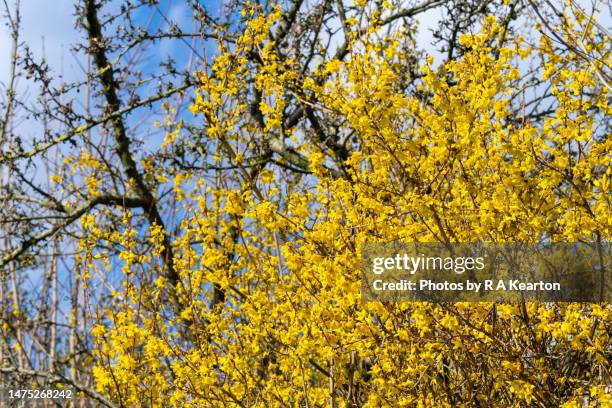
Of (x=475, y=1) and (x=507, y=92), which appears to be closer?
(x=507, y=92)

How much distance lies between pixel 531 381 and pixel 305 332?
1103 mm

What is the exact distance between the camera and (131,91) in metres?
7.31

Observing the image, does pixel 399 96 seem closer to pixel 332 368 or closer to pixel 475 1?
pixel 332 368

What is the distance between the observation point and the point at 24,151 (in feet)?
22.9

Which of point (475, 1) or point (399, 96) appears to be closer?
point (399, 96)

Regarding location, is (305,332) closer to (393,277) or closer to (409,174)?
(393,277)

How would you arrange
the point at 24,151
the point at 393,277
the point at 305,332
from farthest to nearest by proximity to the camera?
the point at 24,151
the point at 305,332
the point at 393,277

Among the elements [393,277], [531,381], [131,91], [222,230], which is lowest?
[531,381]

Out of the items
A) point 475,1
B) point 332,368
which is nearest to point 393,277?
point 332,368

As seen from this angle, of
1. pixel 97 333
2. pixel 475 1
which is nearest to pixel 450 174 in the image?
pixel 97 333

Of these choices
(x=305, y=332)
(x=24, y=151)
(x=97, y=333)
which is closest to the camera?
(x=305, y=332)

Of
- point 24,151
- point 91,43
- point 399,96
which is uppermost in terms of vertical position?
point 91,43

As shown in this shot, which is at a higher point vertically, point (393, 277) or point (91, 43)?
point (91, 43)

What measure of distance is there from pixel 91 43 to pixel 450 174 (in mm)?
4889
